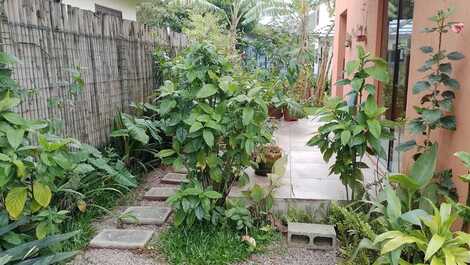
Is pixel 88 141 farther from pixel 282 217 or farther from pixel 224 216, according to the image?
pixel 282 217

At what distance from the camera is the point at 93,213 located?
361 centimetres

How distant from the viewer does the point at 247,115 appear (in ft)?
10.0

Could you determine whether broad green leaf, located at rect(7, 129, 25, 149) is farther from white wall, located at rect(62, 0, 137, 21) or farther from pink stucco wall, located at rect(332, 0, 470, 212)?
white wall, located at rect(62, 0, 137, 21)

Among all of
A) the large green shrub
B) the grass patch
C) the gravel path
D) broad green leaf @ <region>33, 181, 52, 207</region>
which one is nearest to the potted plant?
the large green shrub

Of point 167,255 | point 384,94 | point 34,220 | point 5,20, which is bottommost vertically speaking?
point 167,255

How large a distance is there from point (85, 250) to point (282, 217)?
5.66ft

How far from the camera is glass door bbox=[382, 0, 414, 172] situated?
412 cm

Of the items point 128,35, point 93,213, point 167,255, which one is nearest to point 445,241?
point 167,255

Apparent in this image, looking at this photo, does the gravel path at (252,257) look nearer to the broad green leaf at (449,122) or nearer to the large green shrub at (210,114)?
the large green shrub at (210,114)

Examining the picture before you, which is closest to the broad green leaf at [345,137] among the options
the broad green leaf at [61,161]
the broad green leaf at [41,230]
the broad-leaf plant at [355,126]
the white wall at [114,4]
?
the broad-leaf plant at [355,126]

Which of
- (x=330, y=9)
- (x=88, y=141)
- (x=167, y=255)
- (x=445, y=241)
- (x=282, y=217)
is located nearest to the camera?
(x=445, y=241)

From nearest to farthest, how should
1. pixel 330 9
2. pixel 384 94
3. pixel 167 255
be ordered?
pixel 167 255, pixel 384 94, pixel 330 9

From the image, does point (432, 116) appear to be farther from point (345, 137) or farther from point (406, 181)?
point (345, 137)

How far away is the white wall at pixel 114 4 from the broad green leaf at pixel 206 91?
5113 millimetres
